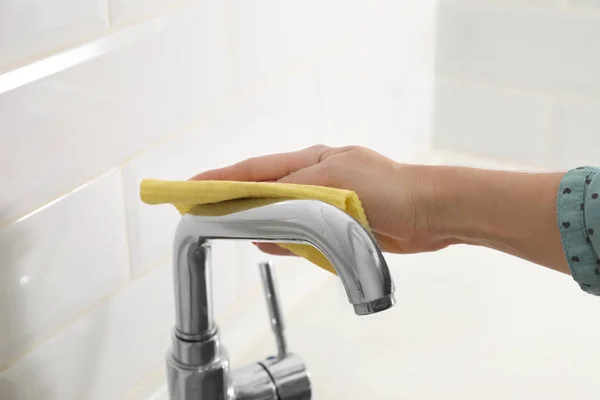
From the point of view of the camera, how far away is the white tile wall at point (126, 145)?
525mm

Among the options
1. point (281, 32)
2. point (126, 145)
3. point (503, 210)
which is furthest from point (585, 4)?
point (126, 145)

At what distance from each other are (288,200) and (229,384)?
6.8 inches

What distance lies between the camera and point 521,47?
3.28ft

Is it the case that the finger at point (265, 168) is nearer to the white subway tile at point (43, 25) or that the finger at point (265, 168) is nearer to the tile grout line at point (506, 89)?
the white subway tile at point (43, 25)

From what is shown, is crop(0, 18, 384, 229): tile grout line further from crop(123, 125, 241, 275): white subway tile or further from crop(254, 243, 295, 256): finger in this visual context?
crop(254, 243, 295, 256): finger

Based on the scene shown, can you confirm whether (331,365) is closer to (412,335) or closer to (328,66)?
(412,335)

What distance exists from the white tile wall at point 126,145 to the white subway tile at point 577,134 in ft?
0.96

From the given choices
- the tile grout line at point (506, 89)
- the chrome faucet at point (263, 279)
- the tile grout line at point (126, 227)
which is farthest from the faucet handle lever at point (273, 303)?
the tile grout line at point (506, 89)

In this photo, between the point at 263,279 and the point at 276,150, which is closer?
the point at 263,279

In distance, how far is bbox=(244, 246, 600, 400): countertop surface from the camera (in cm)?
77

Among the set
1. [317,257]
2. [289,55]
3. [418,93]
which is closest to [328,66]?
[289,55]

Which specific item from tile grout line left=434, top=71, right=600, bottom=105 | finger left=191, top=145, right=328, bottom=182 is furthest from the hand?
tile grout line left=434, top=71, right=600, bottom=105

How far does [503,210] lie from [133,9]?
29 cm

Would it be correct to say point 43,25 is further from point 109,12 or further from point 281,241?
point 281,241
